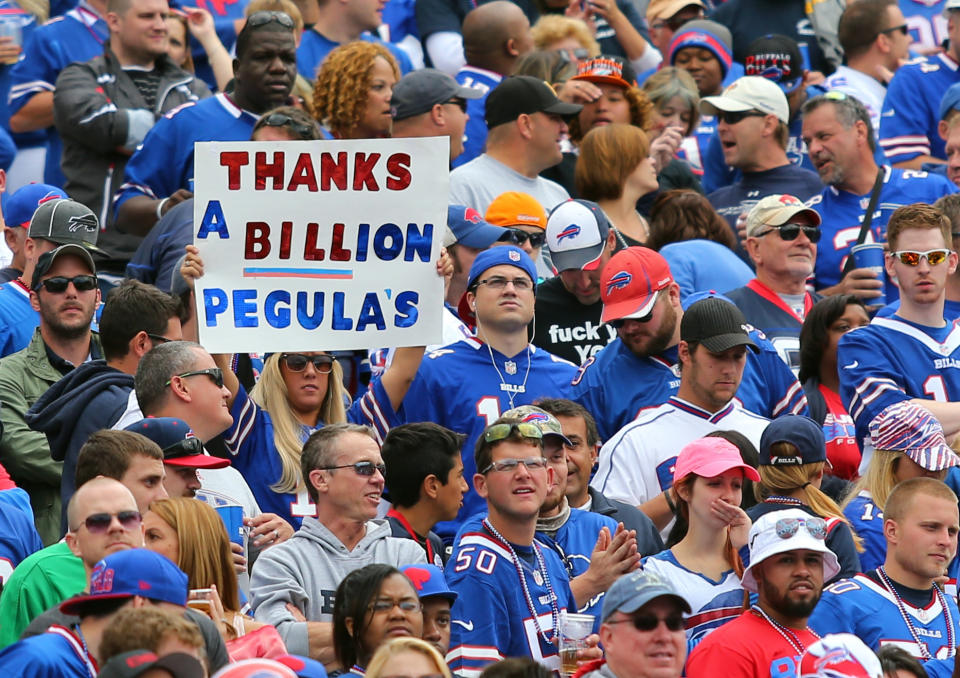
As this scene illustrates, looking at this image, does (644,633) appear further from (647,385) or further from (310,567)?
(647,385)

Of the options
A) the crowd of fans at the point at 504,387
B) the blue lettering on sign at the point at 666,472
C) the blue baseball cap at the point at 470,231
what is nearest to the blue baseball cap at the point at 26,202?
the crowd of fans at the point at 504,387

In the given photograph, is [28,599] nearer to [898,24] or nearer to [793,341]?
[793,341]

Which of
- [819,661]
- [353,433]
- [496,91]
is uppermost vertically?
[496,91]

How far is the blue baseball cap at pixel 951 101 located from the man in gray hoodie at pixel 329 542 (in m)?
6.10

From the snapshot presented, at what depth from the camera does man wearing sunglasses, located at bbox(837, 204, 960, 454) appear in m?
9.34

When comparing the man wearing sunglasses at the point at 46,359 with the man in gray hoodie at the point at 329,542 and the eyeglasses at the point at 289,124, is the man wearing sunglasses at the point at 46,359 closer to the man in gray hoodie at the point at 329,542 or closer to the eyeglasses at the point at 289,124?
the eyeglasses at the point at 289,124

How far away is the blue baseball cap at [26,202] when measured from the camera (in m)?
9.82

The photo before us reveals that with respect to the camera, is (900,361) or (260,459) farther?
(900,361)

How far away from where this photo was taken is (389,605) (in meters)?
6.70

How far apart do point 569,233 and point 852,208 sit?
8.25 ft

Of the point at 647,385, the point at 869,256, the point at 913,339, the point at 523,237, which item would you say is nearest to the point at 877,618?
the point at 647,385

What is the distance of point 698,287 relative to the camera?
34.9 feet

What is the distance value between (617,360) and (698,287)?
1362mm

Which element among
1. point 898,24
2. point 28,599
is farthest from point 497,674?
point 898,24
